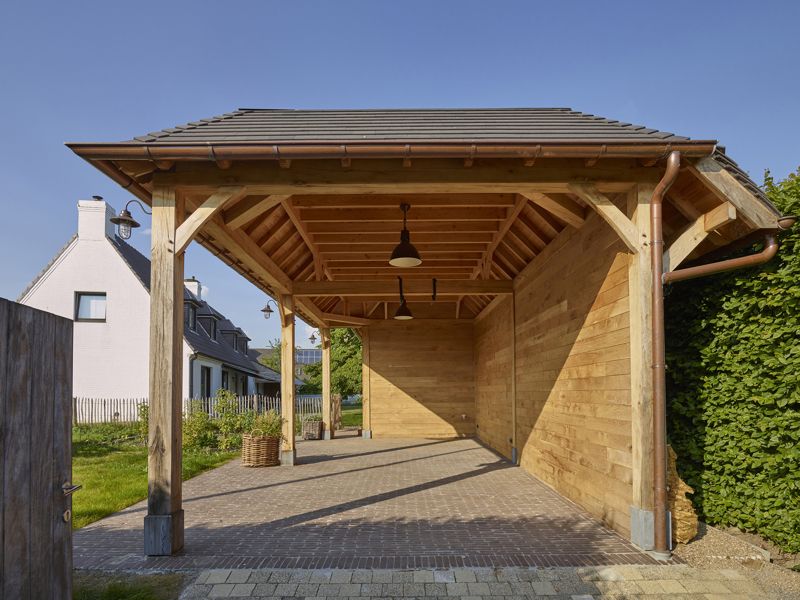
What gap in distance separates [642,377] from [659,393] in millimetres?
176

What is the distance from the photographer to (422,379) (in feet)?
49.6

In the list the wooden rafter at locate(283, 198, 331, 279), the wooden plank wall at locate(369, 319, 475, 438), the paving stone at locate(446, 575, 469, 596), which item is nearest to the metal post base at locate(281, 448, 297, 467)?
the wooden rafter at locate(283, 198, 331, 279)

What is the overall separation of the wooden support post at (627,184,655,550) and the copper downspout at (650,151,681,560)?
0.14 ft

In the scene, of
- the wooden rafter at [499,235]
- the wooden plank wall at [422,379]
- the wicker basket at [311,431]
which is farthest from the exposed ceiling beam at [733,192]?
the wicker basket at [311,431]

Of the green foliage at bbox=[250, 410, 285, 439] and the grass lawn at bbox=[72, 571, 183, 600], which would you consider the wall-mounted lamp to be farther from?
the green foliage at bbox=[250, 410, 285, 439]

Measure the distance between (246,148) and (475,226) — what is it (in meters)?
4.59

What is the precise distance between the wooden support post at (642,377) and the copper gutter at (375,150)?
58 cm

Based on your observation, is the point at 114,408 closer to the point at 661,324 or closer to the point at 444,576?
the point at 444,576

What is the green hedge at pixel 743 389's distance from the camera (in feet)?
13.4

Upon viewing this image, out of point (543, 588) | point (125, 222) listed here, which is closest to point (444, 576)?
point (543, 588)

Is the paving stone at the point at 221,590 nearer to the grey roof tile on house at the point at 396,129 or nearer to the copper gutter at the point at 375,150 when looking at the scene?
the copper gutter at the point at 375,150

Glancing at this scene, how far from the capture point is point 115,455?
1126cm

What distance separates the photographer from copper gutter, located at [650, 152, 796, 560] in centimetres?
426

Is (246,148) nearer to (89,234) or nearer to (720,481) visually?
(720,481)
